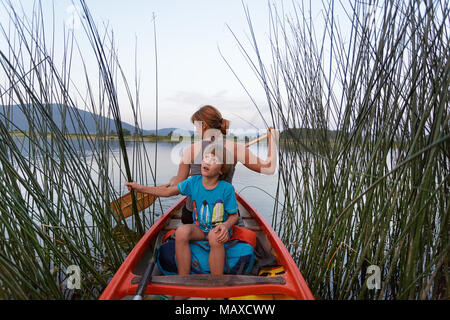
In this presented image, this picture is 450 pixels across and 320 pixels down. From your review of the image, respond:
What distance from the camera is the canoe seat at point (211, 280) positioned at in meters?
1.18

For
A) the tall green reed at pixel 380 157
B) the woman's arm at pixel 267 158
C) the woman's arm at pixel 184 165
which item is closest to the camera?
the tall green reed at pixel 380 157

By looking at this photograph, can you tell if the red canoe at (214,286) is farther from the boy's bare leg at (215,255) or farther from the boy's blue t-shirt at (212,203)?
the boy's blue t-shirt at (212,203)

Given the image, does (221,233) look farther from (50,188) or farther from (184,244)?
(50,188)

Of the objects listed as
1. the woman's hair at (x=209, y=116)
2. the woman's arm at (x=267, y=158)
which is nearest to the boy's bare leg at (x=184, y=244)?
the woman's arm at (x=267, y=158)

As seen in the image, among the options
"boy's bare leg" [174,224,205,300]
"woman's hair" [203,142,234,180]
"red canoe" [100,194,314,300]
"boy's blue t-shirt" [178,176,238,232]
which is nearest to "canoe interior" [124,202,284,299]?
"red canoe" [100,194,314,300]

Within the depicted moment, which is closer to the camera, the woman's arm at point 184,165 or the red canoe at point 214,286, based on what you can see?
the red canoe at point 214,286

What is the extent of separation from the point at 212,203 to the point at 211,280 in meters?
0.37

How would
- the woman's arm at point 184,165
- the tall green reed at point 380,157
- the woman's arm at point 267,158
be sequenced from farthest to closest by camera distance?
the woman's arm at point 184,165 → the woman's arm at point 267,158 → the tall green reed at point 380,157

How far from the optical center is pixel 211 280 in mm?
1207

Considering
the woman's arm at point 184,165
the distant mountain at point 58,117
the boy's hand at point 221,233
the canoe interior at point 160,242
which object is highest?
the distant mountain at point 58,117

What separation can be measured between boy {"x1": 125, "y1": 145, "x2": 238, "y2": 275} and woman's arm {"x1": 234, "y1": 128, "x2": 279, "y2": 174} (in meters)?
0.35

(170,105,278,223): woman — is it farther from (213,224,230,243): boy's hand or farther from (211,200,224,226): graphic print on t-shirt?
(213,224,230,243): boy's hand
